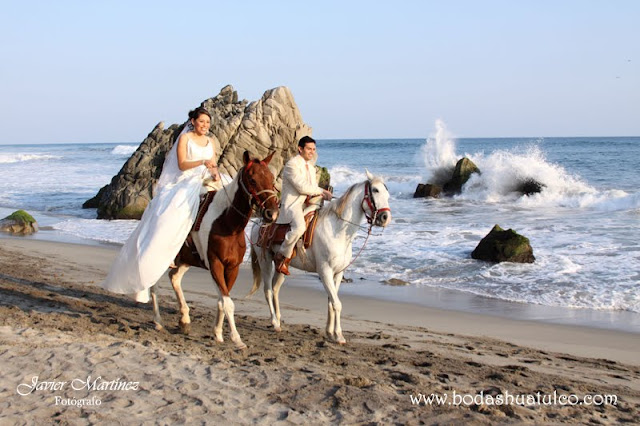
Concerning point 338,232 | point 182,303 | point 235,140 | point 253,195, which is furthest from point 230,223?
point 235,140

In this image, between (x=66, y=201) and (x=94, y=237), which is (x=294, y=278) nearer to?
(x=94, y=237)

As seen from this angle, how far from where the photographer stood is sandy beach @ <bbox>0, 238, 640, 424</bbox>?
16.1 ft

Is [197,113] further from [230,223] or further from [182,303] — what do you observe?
[182,303]

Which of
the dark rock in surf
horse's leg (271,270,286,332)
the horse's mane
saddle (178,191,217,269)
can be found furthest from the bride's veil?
the dark rock in surf

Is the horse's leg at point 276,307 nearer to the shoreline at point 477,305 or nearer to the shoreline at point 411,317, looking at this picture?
the shoreline at point 411,317

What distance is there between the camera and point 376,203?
7398mm

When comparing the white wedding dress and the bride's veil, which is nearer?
the white wedding dress

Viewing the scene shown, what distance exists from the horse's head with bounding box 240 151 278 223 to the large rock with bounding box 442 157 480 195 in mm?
25777

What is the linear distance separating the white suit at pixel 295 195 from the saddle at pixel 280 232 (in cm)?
10

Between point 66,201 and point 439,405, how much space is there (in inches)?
1030

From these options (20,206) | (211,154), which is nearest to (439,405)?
(211,154)

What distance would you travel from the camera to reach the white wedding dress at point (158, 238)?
718 centimetres

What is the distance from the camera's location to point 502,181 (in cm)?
3117

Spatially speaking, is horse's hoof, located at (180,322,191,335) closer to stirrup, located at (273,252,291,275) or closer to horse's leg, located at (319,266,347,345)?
stirrup, located at (273,252,291,275)
